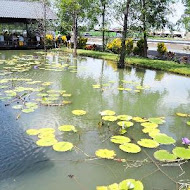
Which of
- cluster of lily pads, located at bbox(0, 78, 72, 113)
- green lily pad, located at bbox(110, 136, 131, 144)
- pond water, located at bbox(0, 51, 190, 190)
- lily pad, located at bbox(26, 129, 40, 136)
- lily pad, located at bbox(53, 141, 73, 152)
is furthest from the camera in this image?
cluster of lily pads, located at bbox(0, 78, 72, 113)

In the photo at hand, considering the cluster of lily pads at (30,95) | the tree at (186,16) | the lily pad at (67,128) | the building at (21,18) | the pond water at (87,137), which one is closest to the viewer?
the pond water at (87,137)

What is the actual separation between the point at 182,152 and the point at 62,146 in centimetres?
155

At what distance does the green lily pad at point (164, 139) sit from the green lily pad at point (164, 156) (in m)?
0.35

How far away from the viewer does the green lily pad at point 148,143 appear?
370 cm

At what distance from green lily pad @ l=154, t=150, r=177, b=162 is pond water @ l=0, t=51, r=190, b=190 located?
0.09 meters

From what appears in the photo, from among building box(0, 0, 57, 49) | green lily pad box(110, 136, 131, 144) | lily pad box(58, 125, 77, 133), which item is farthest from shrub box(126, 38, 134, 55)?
green lily pad box(110, 136, 131, 144)

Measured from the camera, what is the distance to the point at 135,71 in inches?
401

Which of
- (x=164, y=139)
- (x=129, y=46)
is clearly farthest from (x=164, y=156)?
(x=129, y=46)

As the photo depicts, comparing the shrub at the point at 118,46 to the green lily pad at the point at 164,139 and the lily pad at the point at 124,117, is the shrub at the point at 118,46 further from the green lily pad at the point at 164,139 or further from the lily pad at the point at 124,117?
the green lily pad at the point at 164,139

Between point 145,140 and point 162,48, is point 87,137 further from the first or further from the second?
point 162,48

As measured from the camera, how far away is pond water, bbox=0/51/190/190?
9.75 ft

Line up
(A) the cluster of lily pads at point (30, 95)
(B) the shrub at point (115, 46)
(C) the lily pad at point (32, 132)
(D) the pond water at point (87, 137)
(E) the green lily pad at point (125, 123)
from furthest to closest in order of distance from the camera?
(B) the shrub at point (115, 46) → (A) the cluster of lily pads at point (30, 95) → (E) the green lily pad at point (125, 123) → (C) the lily pad at point (32, 132) → (D) the pond water at point (87, 137)

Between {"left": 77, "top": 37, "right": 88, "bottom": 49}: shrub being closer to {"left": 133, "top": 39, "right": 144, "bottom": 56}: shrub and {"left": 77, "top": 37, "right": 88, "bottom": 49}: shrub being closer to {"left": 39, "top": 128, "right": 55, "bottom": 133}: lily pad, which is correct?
{"left": 133, "top": 39, "right": 144, "bottom": 56}: shrub

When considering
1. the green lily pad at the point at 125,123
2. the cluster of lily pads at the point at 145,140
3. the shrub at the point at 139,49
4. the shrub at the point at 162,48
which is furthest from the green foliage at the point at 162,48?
the green lily pad at the point at 125,123
